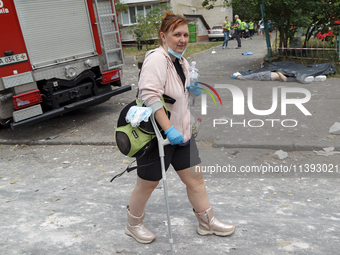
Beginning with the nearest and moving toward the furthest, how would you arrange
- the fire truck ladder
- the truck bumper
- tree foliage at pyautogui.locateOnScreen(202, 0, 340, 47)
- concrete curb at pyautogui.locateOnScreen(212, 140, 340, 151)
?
concrete curb at pyautogui.locateOnScreen(212, 140, 340, 151)
the truck bumper
the fire truck ladder
tree foliage at pyautogui.locateOnScreen(202, 0, 340, 47)

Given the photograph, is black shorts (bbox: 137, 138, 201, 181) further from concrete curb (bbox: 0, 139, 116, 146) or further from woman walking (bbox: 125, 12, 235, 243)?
concrete curb (bbox: 0, 139, 116, 146)

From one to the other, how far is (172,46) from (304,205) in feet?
7.35

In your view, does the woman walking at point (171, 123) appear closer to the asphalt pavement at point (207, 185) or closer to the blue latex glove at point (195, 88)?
the blue latex glove at point (195, 88)

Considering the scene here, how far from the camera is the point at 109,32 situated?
7.35 metres

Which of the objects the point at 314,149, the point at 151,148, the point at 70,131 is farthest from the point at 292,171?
the point at 70,131

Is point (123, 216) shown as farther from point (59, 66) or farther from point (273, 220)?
point (59, 66)

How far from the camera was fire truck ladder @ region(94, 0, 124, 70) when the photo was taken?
7.16 metres

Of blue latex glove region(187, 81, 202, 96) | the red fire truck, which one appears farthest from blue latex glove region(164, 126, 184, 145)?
the red fire truck

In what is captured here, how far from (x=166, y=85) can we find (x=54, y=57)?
468 centimetres

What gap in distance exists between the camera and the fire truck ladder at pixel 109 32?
7.16 metres

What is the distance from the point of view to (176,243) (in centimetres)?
296

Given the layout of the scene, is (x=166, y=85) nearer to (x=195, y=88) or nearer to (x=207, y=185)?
(x=195, y=88)

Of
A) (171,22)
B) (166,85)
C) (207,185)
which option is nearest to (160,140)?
(166,85)

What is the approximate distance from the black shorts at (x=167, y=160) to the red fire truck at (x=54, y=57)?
4.12 meters
